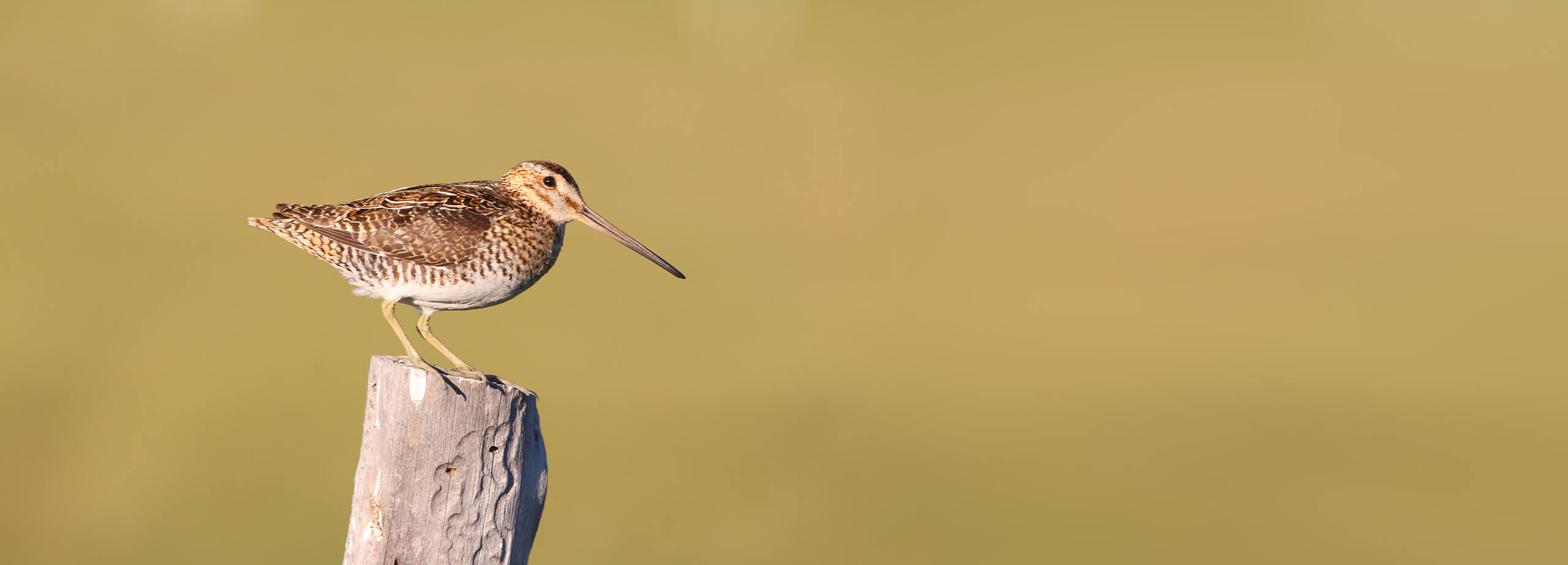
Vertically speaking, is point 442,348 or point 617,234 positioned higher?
point 617,234

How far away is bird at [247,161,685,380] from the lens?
19.0 feet

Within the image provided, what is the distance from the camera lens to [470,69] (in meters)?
31.7

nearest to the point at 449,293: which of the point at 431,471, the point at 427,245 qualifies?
the point at 427,245

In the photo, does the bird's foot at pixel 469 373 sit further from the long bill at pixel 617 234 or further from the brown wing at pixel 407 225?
the long bill at pixel 617 234

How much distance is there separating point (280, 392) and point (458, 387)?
1436 centimetres

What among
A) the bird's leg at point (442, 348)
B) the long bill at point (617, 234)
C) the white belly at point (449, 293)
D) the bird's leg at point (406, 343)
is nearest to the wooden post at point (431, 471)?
the bird's leg at point (406, 343)

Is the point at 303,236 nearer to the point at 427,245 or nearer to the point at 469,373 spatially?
the point at 427,245

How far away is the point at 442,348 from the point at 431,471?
56.2 inches

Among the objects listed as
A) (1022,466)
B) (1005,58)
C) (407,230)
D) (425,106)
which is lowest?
(1022,466)

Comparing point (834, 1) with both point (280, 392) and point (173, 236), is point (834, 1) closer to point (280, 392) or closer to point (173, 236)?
point (173, 236)

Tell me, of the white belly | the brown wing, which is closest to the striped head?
the brown wing

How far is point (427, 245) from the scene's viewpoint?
579 cm

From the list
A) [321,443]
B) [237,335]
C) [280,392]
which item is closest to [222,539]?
[321,443]

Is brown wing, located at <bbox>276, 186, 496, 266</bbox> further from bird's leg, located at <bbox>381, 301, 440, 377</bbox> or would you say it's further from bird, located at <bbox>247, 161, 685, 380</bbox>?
bird's leg, located at <bbox>381, 301, 440, 377</bbox>
